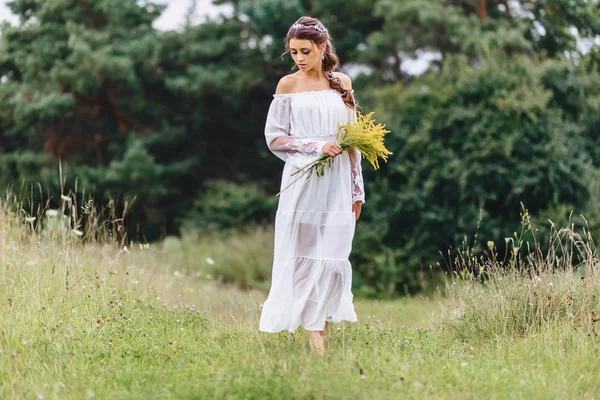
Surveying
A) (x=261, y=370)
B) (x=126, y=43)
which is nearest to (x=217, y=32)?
(x=126, y=43)

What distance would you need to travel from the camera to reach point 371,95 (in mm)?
16844

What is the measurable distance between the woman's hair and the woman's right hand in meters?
0.49

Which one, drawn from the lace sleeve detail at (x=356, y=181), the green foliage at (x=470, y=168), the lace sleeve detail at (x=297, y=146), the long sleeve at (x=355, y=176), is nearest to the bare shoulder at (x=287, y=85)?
the lace sleeve detail at (x=297, y=146)

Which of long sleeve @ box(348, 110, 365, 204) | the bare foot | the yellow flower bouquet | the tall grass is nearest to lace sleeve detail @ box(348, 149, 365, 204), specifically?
long sleeve @ box(348, 110, 365, 204)

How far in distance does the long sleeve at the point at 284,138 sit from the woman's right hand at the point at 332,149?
0.16 metres

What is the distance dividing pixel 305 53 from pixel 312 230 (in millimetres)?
1245

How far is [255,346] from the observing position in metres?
5.21

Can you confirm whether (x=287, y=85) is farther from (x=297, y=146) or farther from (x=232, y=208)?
(x=232, y=208)

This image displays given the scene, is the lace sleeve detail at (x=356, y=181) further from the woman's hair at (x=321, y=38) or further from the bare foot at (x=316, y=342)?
the bare foot at (x=316, y=342)

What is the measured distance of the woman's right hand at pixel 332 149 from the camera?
16.7 ft

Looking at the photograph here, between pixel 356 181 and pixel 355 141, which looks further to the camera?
pixel 356 181

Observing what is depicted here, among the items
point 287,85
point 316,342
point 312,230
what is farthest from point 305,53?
point 316,342

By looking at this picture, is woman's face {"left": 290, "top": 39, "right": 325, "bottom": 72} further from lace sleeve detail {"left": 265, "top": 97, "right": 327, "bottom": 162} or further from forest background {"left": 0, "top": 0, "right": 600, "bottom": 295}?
forest background {"left": 0, "top": 0, "right": 600, "bottom": 295}

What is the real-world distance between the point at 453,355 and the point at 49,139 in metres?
15.6
